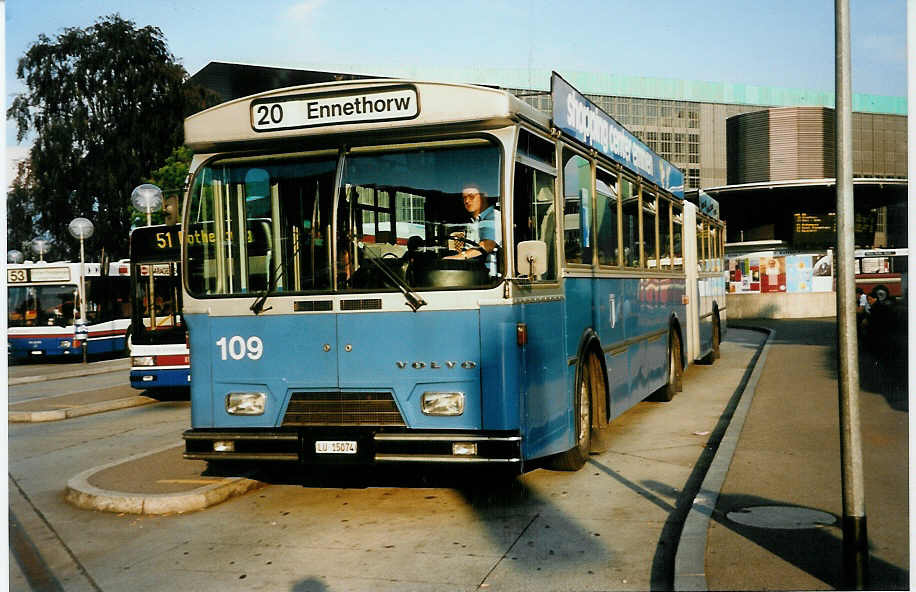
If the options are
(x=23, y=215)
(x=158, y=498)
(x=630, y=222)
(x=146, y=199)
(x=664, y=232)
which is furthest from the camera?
(x=23, y=215)

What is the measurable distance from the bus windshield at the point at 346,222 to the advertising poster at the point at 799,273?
111 feet

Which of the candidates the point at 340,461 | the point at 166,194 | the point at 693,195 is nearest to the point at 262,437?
the point at 340,461

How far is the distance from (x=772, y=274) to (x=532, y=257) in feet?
113

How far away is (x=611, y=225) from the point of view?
10.1 m

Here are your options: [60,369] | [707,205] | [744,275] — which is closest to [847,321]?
[707,205]

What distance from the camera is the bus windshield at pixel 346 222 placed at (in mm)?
7066

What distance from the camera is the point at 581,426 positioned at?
28.5ft

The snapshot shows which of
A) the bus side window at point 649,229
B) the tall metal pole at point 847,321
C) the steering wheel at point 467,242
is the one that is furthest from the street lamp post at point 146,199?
the tall metal pole at point 847,321

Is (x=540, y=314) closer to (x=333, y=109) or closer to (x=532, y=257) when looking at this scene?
(x=532, y=257)

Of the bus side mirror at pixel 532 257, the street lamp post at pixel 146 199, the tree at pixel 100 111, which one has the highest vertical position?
the tree at pixel 100 111

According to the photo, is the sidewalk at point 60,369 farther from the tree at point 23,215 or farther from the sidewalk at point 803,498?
the sidewalk at point 803,498

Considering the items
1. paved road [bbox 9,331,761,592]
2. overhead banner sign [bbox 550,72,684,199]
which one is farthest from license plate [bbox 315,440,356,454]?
overhead banner sign [bbox 550,72,684,199]

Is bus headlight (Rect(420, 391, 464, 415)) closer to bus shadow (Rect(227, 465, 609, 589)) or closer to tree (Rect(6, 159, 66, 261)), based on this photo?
bus shadow (Rect(227, 465, 609, 589))

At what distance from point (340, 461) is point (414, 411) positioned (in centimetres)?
68
